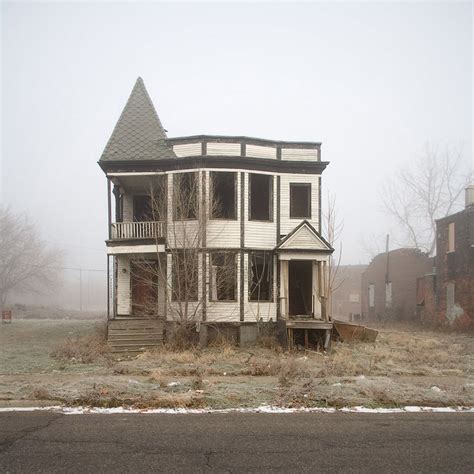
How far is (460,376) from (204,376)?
633cm

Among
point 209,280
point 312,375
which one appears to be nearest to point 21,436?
point 312,375

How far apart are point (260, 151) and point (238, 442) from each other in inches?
536

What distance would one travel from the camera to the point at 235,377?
10.7m

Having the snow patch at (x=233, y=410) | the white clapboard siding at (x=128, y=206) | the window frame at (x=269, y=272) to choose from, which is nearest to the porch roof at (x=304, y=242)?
the window frame at (x=269, y=272)

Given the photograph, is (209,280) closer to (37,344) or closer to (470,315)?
(37,344)

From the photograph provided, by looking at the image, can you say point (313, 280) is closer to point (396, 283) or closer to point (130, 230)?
point (130, 230)

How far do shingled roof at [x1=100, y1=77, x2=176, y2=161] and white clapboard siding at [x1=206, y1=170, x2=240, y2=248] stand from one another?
2.76 metres

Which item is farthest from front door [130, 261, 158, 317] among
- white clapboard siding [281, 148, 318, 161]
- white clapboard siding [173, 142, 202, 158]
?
white clapboard siding [281, 148, 318, 161]

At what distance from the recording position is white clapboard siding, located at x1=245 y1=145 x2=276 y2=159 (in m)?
17.9

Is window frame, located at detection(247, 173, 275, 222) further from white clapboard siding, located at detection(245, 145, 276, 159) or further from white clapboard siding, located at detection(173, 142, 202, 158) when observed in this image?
white clapboard siding, located at detection(173, 142, 202, 158)

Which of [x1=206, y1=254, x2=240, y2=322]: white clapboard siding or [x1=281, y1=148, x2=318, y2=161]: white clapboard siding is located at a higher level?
[x1=281, y1=148, x2=318, y2=161]: white clapboard siding

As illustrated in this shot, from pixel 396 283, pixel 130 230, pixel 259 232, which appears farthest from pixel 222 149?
pixel 396 283

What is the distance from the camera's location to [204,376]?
10.7m

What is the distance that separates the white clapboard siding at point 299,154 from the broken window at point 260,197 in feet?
3.94
